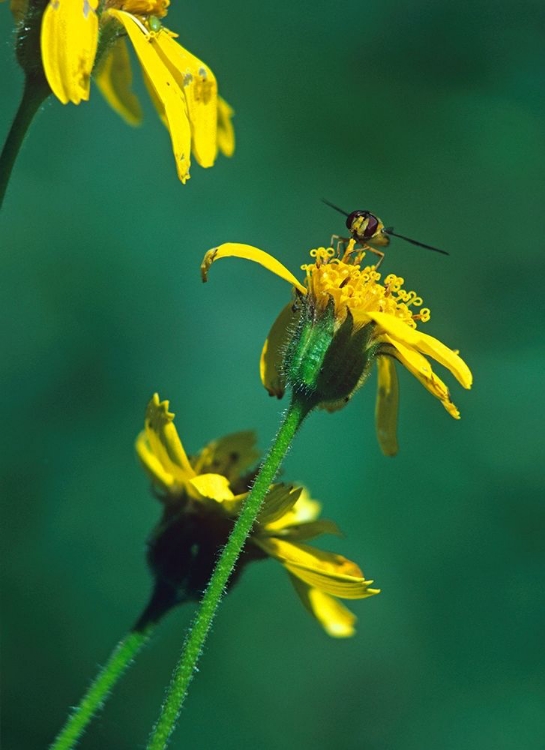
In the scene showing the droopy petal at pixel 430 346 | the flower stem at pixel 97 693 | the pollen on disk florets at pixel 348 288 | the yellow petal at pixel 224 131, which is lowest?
the flower stem at pixel 97 693

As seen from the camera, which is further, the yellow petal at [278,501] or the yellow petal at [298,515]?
the yellow petal at [298,515]

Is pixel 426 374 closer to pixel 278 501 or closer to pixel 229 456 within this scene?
pixel 278 501

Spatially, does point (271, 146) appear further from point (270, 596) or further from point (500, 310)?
point (270, 596)

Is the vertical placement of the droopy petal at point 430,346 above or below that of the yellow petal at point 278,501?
above

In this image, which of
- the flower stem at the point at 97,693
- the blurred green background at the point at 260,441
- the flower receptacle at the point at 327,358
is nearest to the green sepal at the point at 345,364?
the flower receptacle at the point at 327,358

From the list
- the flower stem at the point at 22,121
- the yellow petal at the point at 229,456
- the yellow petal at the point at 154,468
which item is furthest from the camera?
the yellow petal at the point at 229,456

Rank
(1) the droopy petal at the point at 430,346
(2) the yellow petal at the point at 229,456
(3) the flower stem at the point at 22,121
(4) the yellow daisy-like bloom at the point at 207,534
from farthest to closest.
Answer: (2) the yellow petal at the point at 229,456, (4) the yellow daisy-like bloom at the point at 207,534, (1) the droopy petal at the point at 430,346, (3) the flower stem at the point at 22,121

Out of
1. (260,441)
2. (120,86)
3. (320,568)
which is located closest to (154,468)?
(320,568)

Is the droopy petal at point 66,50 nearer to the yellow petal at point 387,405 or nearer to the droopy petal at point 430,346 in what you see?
the droopy petal at point 430,346
